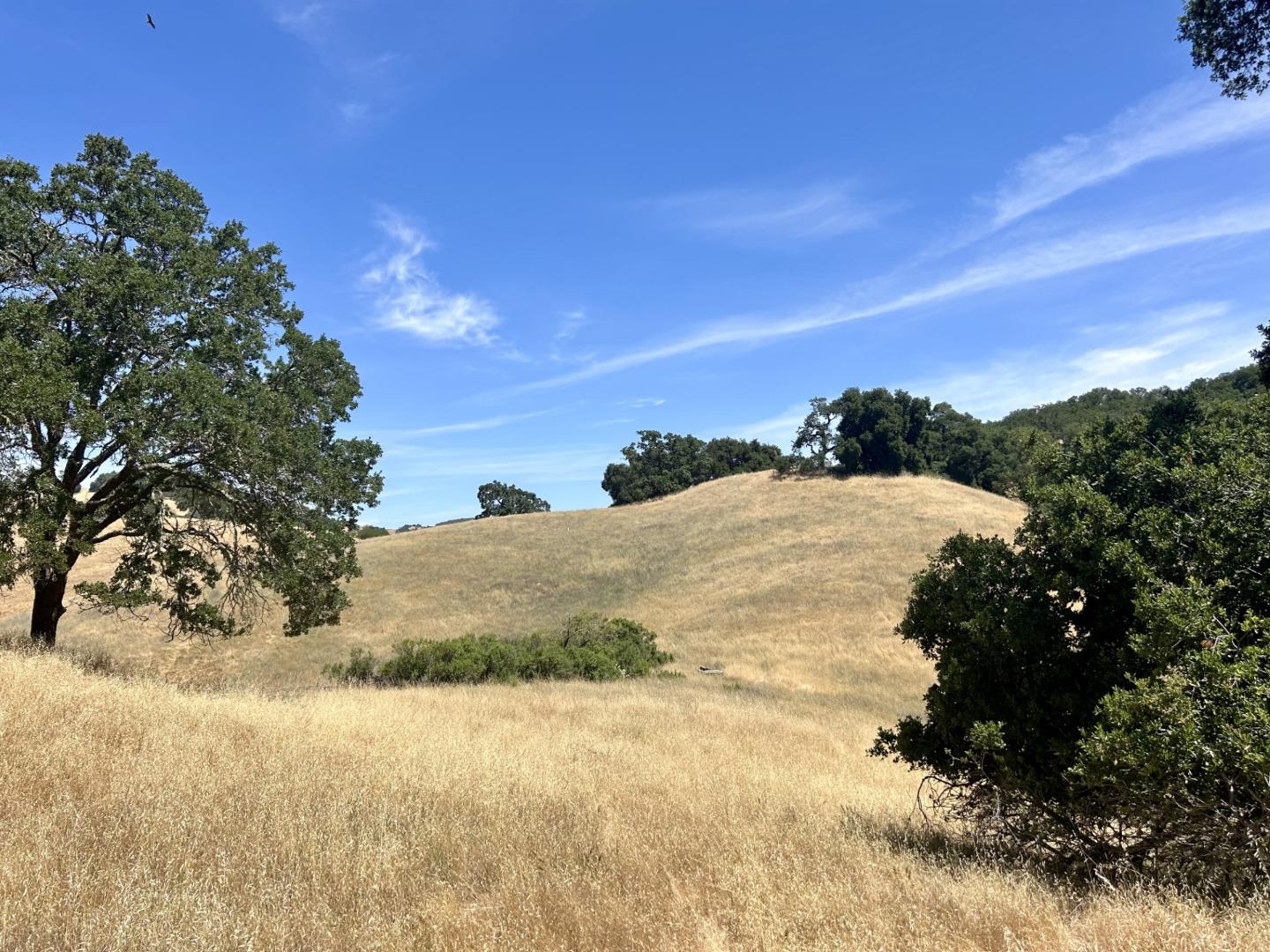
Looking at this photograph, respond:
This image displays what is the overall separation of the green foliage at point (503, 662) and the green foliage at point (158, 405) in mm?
5187

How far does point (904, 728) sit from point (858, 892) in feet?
9.94

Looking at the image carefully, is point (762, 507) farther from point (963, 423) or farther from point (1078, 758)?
point (1078, 758)

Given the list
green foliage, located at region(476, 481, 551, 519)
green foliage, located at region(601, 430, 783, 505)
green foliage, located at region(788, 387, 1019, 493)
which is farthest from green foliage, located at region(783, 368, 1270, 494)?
green foliage, located at region(476, 481, 551, 519)

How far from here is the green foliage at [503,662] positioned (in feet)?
71.8

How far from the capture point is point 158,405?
539 inches

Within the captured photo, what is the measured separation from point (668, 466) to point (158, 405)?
88.2 meters

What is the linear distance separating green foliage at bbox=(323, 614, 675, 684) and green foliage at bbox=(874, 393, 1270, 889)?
16.5 metres

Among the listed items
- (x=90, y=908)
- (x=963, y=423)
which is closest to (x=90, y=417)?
(x=90, y=908)

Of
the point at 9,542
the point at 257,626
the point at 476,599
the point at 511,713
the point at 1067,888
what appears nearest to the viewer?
the point at 1067,888

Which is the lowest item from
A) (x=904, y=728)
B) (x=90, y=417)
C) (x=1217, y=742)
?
(x=904, y=728)

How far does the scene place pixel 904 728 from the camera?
25.0 feet

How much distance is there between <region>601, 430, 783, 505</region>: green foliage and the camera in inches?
3716

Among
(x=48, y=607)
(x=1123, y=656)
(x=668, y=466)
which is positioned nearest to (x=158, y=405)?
(x=48, y=607)

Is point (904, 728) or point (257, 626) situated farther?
point (257, 626)
